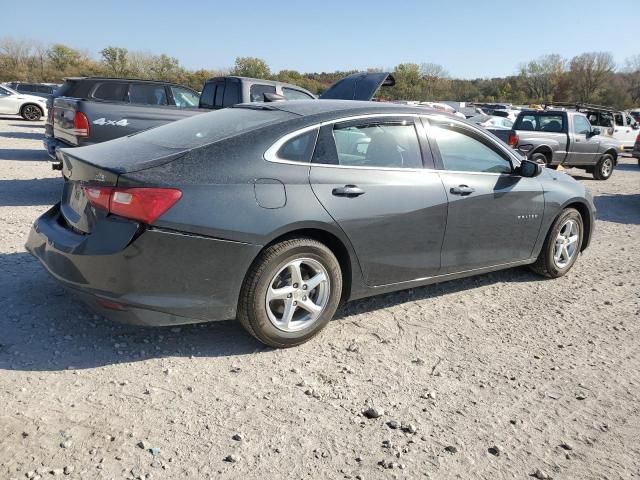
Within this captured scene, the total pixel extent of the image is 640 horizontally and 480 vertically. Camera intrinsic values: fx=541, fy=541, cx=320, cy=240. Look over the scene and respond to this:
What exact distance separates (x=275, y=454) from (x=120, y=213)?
1562 millimetres

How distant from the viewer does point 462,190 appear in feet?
13.9

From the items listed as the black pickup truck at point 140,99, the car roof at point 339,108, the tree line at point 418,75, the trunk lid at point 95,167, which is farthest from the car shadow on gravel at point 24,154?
the tree line at point 418,75

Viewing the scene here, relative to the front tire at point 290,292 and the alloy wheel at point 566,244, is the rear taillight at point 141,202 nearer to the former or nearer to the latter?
the front tire at point 290,292

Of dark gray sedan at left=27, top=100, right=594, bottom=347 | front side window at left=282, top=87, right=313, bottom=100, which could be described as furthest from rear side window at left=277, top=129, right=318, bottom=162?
front side window at left=282, top=87, right=313, bottom=100

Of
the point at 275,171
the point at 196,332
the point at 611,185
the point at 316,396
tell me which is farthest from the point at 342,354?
the point at 611,185

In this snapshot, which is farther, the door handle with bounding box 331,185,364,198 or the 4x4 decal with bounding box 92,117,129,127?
the 4x4 decal with bounding box 92,117,129,127

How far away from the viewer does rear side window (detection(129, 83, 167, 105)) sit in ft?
37.1

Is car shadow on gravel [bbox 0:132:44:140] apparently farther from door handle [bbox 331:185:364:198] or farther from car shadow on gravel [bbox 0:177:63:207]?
door handle [bbox 331:185:364:198]

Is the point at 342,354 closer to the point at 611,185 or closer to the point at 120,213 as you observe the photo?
the point at 120,213

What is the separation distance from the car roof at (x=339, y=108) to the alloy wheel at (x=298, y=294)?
1104mm

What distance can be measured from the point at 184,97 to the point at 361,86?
4.28 meters

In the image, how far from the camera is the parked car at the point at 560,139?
12.7m

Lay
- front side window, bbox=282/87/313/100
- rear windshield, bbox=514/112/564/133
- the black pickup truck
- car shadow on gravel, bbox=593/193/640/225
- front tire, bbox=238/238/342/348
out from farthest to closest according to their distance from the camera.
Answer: rear windshield, bbox=514/112/564/133 → front side window, bbox=282/87/313/100 → car shadow on gravel, bbox=593/193/640/225 → the black pickup truck → front tire, bbox=238/238/342/348

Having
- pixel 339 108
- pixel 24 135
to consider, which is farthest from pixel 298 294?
pixel 24 135
